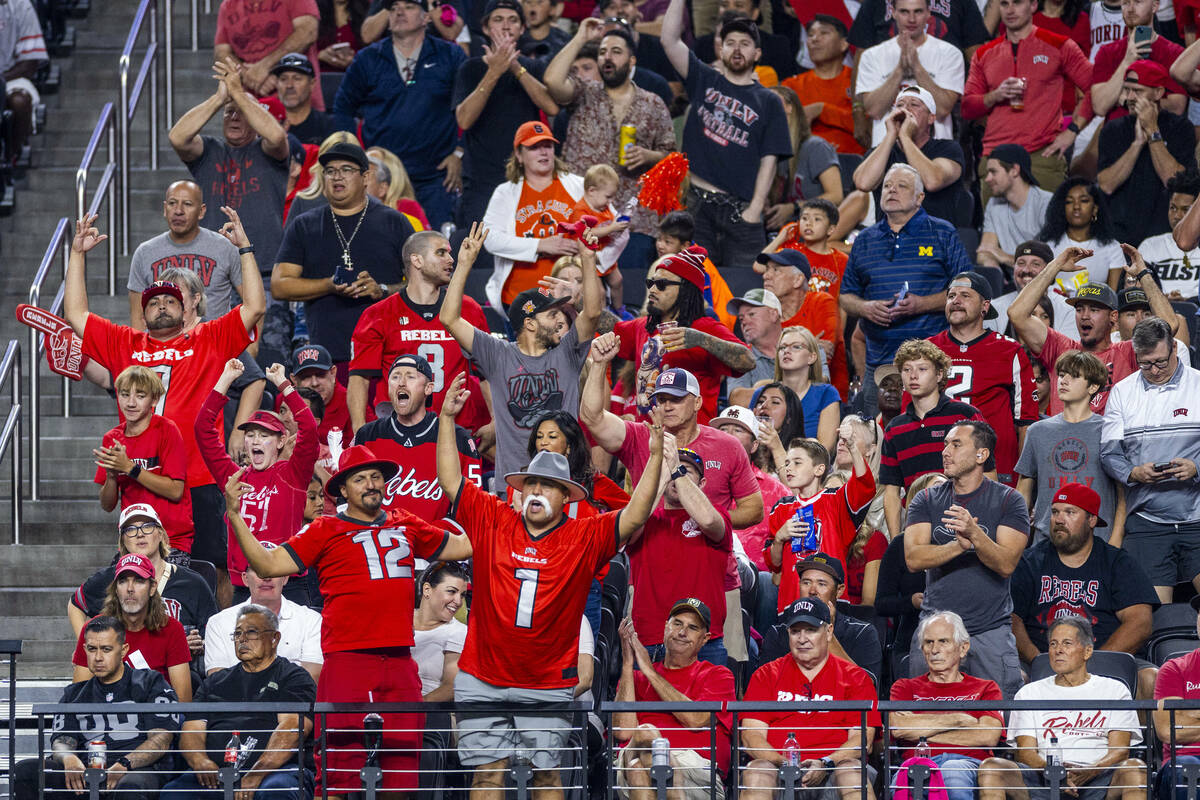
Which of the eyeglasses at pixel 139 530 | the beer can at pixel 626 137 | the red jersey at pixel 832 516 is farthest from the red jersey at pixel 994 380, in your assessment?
the eyeglasses at pixel 139 530

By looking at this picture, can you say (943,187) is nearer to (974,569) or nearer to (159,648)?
(974,569)

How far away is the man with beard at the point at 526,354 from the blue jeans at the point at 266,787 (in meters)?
2.45

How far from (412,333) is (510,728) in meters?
3.53

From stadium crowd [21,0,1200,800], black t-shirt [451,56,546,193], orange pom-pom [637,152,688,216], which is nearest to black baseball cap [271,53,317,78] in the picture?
stadium crowd [21,0,1200,800]

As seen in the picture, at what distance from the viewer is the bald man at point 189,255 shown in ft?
36.3

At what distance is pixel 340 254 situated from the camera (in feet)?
36.7

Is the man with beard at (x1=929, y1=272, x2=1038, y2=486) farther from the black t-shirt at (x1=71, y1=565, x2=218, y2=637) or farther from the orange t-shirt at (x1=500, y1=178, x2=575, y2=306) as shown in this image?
the black t-shirt at (x1=71, y1=565, x2=218, y2=637)

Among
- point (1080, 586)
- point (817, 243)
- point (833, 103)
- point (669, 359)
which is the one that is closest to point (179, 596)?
point (669, 359)

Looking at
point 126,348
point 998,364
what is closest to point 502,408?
point 126,348

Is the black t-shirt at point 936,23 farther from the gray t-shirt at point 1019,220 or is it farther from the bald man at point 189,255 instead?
the bald man at point 189,255

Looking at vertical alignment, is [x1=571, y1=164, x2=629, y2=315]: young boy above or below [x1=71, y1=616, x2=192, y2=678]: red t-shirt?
above

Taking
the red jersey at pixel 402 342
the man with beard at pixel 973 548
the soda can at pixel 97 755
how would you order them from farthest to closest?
the red jersey at pixel 402 342 < the man with beard at pixel 973 548 < the soda can at pixel 97 755

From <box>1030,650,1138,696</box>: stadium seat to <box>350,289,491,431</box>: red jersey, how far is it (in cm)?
364

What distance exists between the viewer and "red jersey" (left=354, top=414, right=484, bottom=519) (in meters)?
9.38
